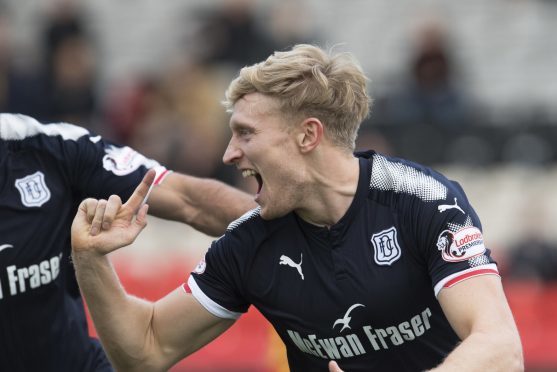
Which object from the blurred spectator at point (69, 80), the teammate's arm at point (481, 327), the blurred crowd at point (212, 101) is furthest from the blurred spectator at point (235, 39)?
the teammate's arm at point (481, 327)

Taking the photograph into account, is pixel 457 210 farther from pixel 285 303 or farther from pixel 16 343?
pixel 16 343

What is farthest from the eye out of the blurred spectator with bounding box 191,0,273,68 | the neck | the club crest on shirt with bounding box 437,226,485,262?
the blurred spectator with bounding box 191,0,273,68

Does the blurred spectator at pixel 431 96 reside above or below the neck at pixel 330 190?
below

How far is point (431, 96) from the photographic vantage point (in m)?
13.1

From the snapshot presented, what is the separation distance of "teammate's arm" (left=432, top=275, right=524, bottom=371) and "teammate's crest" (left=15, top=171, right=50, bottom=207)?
76.0 inches

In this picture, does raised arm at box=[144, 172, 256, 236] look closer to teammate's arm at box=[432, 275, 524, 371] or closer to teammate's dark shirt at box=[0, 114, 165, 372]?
teammate's dark shirt at box=[0, 114, 165, 372]

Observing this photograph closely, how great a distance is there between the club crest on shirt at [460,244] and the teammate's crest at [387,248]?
0.68 feet

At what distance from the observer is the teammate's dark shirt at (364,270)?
532 centimetres

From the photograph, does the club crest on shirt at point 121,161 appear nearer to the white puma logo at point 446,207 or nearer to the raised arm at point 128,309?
the raised arm at point 128,309

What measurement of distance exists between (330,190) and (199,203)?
99 cm

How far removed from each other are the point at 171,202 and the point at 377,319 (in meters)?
1.32

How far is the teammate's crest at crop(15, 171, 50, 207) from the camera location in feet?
19.6

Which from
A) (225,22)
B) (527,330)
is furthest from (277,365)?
(225,22)

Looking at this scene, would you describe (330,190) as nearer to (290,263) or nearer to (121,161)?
(290,263)
